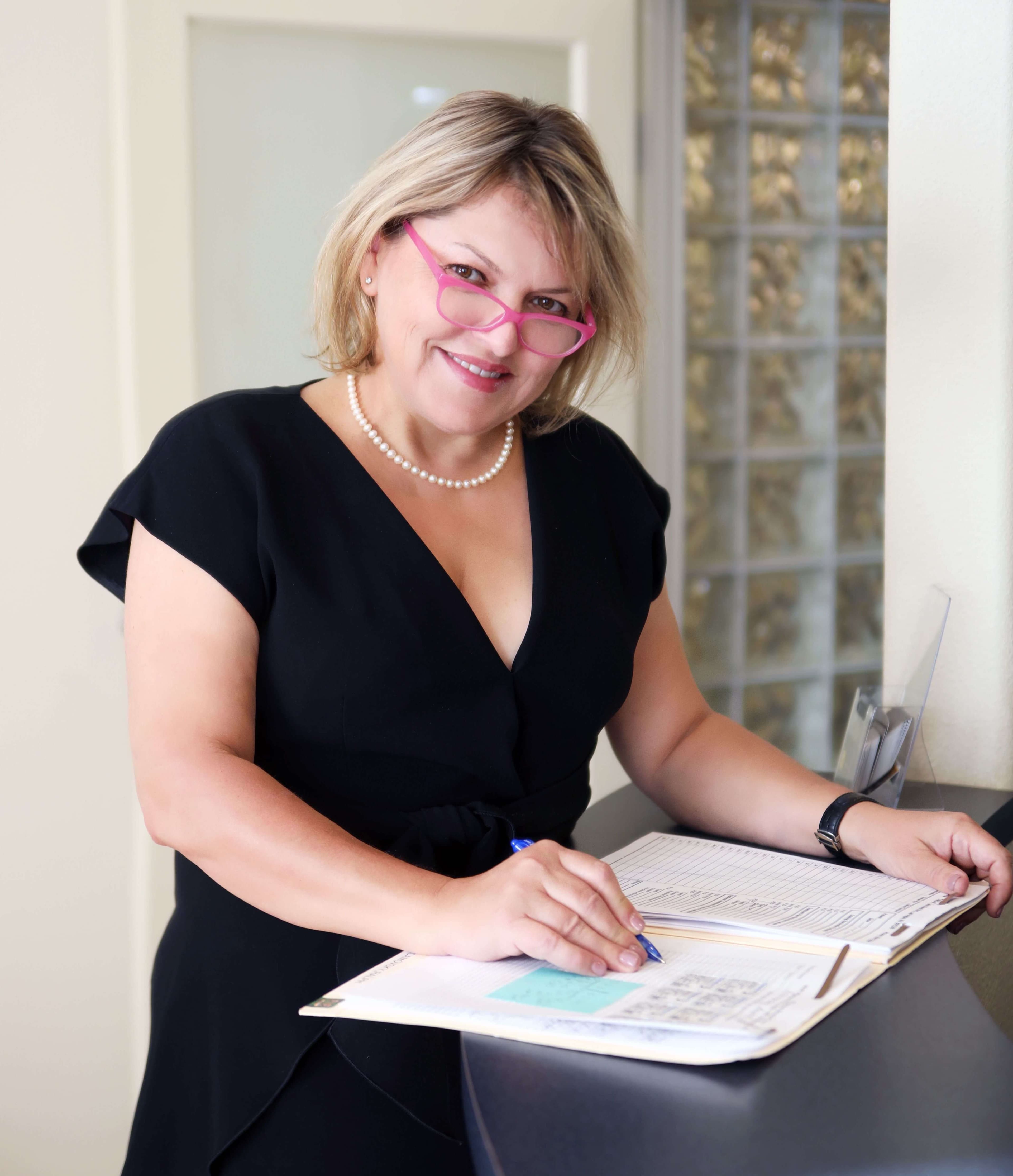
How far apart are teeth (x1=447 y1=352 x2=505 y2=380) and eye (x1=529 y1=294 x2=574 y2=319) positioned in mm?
81

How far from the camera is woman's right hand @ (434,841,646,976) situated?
0.93 metres

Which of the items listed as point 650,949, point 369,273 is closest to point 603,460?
point 369,273

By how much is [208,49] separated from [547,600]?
5.97 ft

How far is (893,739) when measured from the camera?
155cm

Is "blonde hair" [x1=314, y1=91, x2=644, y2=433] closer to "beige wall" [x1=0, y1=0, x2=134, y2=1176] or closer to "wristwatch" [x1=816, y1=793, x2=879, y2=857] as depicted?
"wristwatch" [x1=816, y1=793, x2=879, y2=857]

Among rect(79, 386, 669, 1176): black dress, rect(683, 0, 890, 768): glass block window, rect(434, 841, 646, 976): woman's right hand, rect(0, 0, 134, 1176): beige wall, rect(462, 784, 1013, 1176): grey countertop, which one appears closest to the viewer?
rect(462, 784, 1013, 1176): grey countertop

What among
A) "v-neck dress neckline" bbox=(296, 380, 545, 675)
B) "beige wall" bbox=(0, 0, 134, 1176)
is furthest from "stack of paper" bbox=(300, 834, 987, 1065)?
"beige wall" bbox=(0, 0, 134, 1176)

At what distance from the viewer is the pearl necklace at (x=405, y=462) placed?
4.51 ft

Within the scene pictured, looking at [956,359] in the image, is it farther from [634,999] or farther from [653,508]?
[634,999]

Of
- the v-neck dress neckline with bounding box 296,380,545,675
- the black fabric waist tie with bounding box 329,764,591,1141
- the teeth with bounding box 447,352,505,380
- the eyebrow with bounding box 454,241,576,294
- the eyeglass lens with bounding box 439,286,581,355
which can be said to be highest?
the eyebrow with bounding box 454,241,576,294

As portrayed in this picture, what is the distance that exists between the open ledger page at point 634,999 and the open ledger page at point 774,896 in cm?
3

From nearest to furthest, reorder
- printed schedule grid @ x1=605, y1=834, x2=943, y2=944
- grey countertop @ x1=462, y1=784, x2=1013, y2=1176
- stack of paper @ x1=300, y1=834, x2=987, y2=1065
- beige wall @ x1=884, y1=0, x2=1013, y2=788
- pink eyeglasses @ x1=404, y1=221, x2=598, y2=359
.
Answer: grey countertop @ x1=462, y1=784, x2=1013, y2=1176
stack of paper @ x1=300, y1=834, x2=987, y2=1065
printed schedule grid @ x1=605, y1=834, x2=943, y2=944
pink eyeglasses @ x1=404, y1=221, x2=598, y2=359
beige wall @ x1=884, y1=0, x2=1013, y2=788

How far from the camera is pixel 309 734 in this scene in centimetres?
123

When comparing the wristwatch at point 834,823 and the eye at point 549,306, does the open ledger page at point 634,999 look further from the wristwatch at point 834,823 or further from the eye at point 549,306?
the eye at point 549,306
